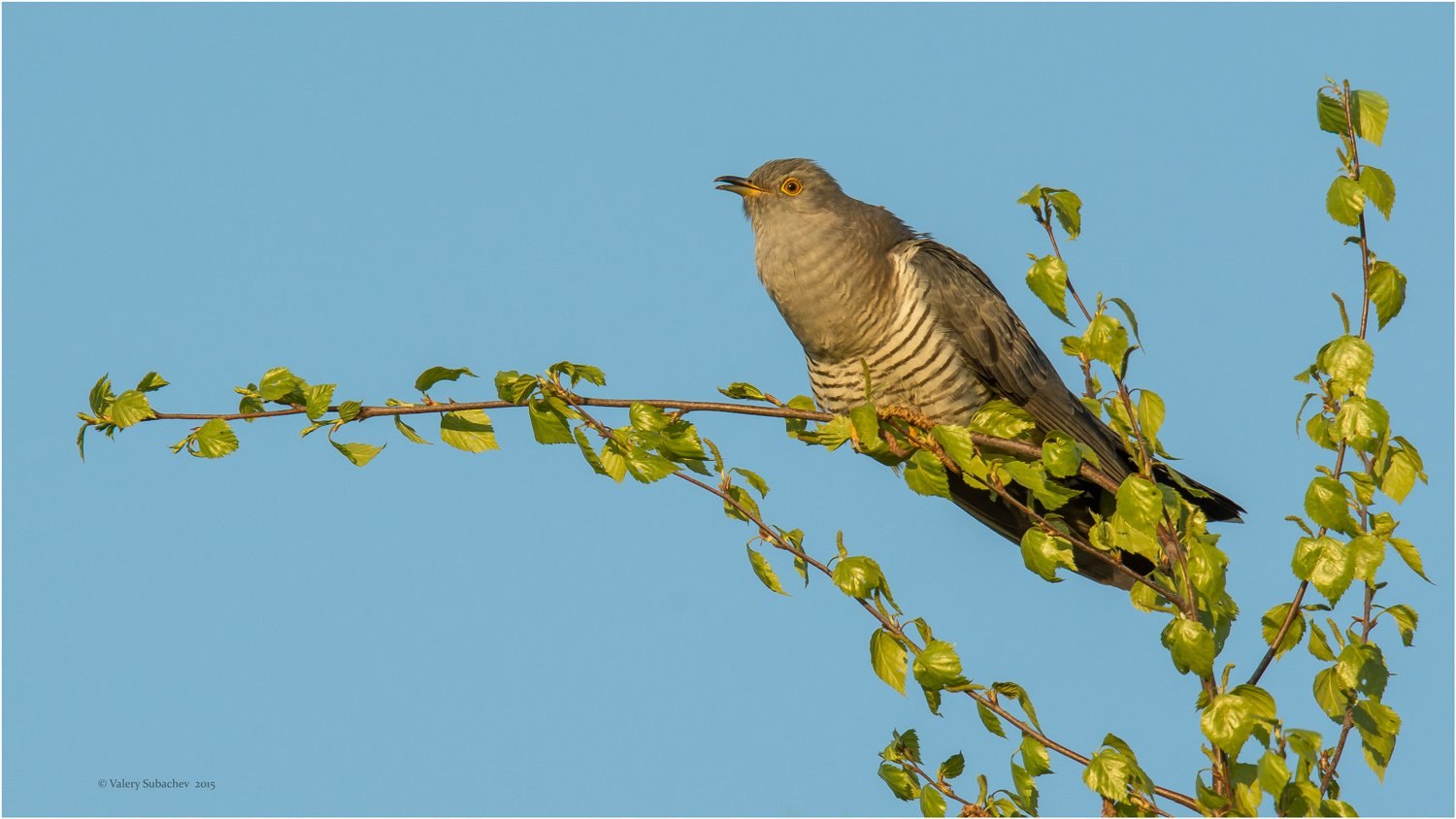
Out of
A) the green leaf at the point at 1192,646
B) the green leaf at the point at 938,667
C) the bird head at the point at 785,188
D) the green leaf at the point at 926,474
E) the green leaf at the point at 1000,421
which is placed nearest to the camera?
the green leaf at the point at 1192,646

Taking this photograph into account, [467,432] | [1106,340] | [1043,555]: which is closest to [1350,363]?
[1106,340]

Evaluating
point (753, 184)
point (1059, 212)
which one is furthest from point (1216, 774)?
point (753, 184)

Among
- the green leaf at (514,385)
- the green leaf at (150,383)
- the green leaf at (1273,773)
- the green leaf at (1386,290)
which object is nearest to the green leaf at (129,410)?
the green leaf at (150,383)

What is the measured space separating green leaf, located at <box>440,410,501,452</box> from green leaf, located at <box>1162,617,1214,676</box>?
5.24 feet

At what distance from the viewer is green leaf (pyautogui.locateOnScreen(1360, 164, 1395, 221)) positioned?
2682 mm

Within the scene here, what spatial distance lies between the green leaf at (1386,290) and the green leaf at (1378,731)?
75cm

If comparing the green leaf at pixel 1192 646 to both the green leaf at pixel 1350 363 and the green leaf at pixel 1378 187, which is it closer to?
the green leaf at pixel 1350 363

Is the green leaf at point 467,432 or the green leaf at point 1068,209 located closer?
the green leaf at point 1068,209

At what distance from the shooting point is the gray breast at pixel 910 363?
17.2ft

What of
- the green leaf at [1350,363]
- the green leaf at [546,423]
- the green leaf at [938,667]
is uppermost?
the green leaf at [546,423]

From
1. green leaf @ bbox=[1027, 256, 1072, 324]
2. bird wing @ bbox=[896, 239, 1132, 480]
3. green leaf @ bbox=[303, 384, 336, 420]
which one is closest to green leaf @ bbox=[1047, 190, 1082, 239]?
green leaf @ bbox=[1027, 256, 1072, 324]

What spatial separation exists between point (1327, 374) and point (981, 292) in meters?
2.85

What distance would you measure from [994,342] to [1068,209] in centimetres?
254

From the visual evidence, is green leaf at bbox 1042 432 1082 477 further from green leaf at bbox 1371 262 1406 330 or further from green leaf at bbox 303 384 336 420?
green leaf at bbox 303 384 336 420
